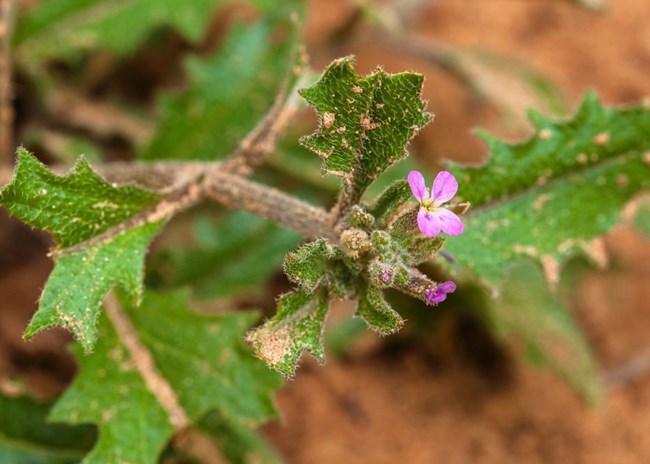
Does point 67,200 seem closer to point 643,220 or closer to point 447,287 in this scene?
point 447,287

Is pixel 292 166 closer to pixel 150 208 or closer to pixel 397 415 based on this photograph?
pixel 397 415

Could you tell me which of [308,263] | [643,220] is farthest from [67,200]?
[643,220]

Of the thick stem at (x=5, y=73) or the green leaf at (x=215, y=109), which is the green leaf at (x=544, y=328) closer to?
the green leaf at (x=215, y=109)

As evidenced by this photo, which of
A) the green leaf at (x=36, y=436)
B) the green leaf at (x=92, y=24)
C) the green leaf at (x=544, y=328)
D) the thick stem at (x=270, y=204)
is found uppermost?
the green leaf at (x=92, y=24)

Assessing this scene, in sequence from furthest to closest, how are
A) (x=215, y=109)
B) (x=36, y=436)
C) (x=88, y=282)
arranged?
(x=215, y=109) < (x=36, y=436) < (x=88, y=282)

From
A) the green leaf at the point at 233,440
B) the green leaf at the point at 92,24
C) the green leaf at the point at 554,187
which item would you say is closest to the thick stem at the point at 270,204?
the green leaf at the point at 554,187

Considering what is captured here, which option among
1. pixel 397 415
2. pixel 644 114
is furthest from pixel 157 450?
pixel 644 114

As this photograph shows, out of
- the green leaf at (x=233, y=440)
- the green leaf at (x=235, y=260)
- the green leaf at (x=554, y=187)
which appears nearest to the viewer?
the green leaf at (x=554, y=187)
